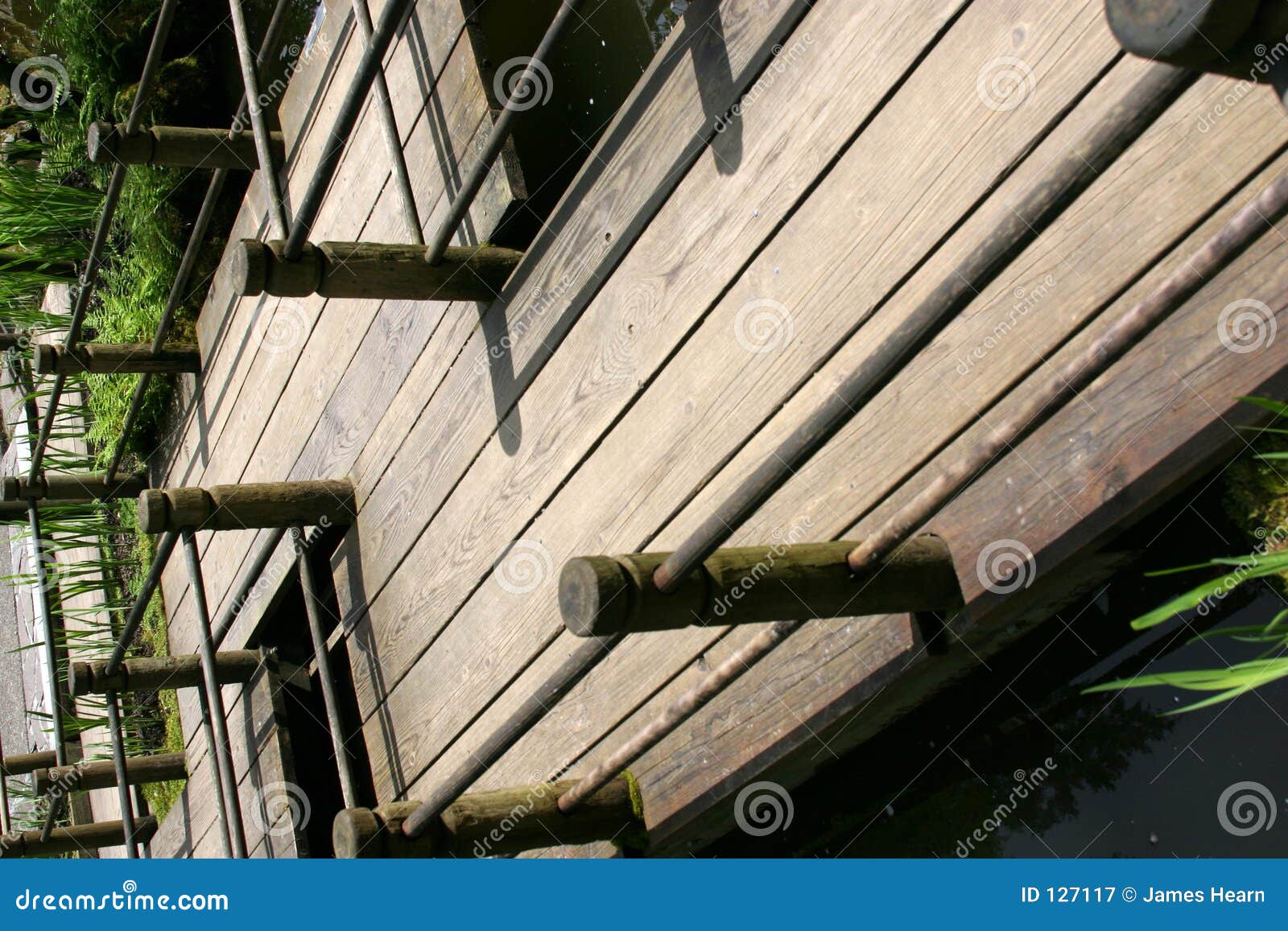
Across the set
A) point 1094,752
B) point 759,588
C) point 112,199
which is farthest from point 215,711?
point 1094,752

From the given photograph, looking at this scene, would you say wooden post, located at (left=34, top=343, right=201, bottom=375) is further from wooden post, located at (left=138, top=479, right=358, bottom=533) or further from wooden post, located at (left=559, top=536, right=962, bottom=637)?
wooden post, located at (left=559, top=536, right=962, bottom=637)

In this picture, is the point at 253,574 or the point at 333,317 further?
the point at 253,574

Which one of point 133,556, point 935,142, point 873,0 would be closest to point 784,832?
point 935,142

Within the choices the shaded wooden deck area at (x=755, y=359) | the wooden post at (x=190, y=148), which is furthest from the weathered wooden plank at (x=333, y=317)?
the wooden post at (x=190, y=148)

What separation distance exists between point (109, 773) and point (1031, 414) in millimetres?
4864

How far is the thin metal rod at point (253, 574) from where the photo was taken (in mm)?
3889

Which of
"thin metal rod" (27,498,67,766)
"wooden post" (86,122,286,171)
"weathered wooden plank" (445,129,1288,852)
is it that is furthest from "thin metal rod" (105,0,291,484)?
"weathered wooden plank" (445,129,1288,852)

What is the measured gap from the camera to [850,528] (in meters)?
1.93

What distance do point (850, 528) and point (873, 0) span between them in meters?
0.82

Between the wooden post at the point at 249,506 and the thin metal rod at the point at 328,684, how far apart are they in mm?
189

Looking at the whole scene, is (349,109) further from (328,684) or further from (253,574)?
(253,574)

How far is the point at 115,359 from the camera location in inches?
187

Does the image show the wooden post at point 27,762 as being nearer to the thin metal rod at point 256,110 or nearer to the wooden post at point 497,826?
the thin metal rod at point 256,110

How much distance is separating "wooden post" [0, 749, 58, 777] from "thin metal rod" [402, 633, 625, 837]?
4.28 metres
